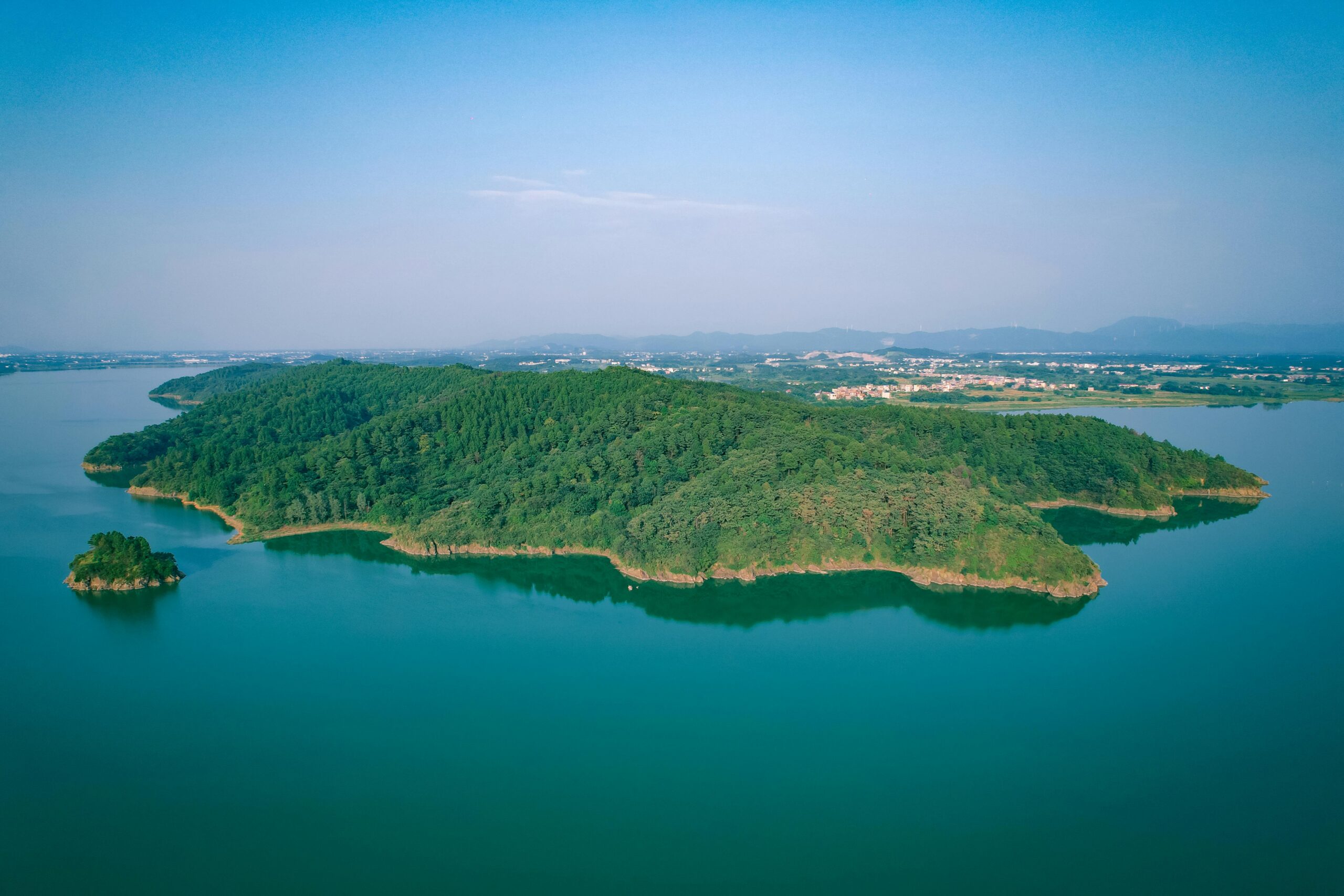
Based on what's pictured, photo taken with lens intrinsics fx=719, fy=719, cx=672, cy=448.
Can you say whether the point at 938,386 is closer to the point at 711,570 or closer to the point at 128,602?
the point at 711,570

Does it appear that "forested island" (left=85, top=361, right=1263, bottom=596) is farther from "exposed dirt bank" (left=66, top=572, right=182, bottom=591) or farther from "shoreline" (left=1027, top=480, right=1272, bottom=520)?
"exposed dirt bank" (left=66, top=572, right=182, bottom=591)

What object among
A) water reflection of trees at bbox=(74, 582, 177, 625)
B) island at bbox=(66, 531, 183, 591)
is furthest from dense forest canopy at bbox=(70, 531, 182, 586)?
water reflection of trees at bbox=(74, 582, 177, 625)

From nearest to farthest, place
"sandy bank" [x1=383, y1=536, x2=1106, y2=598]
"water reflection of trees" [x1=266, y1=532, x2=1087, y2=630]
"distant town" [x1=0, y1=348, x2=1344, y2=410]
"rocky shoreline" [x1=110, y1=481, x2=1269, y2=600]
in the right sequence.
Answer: "water reflection of trees" [x1=266, y1=532, x2=1087, y2=630] → "sandy bank" [x1=383, y1=536, x2=1106, y2=598] → "rocky shoreline" [x1=110, y1=481, x2=1269, y2=600] → "distant town" [x1=0, y1=348, x2=1344, y2=410]

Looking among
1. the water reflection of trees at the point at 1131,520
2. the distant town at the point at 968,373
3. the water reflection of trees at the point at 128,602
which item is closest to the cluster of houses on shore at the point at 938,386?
the distant town at the point at 968,373

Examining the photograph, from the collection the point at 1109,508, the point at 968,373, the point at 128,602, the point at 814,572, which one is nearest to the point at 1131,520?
the point at 1109,508

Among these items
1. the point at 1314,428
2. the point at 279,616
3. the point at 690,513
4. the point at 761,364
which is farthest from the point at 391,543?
the point at 761,364
